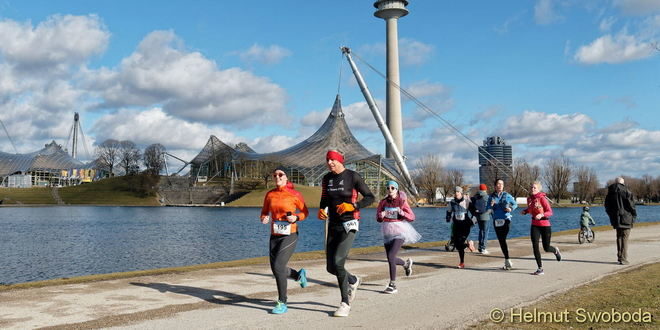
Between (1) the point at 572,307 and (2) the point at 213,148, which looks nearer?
(1) the point at 572,307

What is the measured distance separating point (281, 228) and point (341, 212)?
925 millimetres

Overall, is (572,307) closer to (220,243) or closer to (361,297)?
(361,297)

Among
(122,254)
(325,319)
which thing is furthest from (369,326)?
(122,254)

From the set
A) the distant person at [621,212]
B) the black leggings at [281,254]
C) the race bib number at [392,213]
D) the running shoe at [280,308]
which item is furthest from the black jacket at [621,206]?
the running shoe at [280,308]

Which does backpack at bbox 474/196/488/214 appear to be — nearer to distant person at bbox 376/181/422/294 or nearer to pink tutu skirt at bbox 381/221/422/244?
distant person at bbox 376/181/422/294

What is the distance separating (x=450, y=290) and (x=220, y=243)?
26.5 meters

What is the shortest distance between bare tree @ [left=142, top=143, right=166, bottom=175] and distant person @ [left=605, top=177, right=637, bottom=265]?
13413cm

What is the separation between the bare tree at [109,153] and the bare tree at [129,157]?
1242 mm

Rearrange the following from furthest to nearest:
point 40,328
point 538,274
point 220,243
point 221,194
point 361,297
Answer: point 221,194 < point 220,243 < point 538,274 < point 361,297 < point 40,328

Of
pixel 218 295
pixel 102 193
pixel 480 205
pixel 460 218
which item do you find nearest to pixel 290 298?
pixel 218 295

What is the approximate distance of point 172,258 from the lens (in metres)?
26.9

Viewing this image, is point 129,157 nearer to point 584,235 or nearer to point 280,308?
point 584,235

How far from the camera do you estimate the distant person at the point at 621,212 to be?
14.3 m

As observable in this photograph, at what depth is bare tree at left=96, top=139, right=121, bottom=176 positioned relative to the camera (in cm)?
14650
